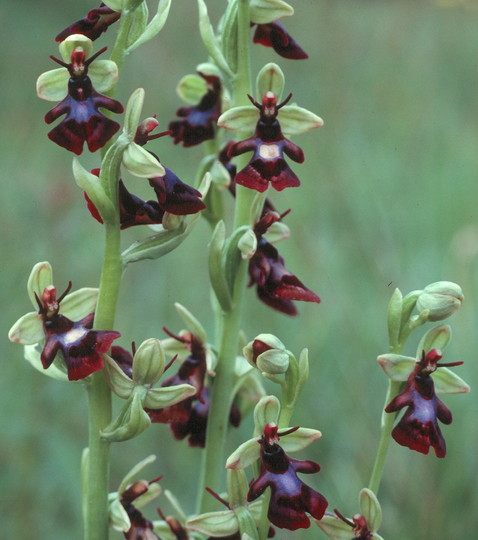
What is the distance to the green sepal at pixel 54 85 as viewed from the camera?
168 cm

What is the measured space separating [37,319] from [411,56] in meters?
3.78

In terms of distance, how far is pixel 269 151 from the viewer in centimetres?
177

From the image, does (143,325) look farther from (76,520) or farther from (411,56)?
(411,56)

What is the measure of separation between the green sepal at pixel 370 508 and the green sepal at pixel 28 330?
650 mm

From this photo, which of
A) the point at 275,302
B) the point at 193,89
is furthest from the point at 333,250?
the point at 275,302

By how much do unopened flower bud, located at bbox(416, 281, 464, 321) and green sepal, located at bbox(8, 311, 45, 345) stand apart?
704 millimetres

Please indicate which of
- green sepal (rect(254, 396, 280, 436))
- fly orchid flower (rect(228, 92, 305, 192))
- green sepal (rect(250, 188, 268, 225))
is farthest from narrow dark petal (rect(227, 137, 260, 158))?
green sepal (rect(254, 396, 280, 436))

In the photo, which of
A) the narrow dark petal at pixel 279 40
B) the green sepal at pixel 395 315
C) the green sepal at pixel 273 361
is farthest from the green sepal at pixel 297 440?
the narrow dark petal at pixel 279 40

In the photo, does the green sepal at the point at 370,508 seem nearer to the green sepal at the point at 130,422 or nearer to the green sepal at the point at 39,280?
the green sepal at the point at 130,422

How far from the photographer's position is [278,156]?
1753mm

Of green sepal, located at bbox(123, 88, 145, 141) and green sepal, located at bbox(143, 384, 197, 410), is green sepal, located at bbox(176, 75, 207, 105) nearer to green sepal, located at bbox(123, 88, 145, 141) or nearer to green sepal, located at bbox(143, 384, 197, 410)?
green sepal, located at bbox(123, 88, 145, 141)

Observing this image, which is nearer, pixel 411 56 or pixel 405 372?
pixel 405 372

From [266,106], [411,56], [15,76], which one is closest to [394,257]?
[266,106]

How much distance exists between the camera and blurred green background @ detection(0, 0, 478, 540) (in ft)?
8.45
